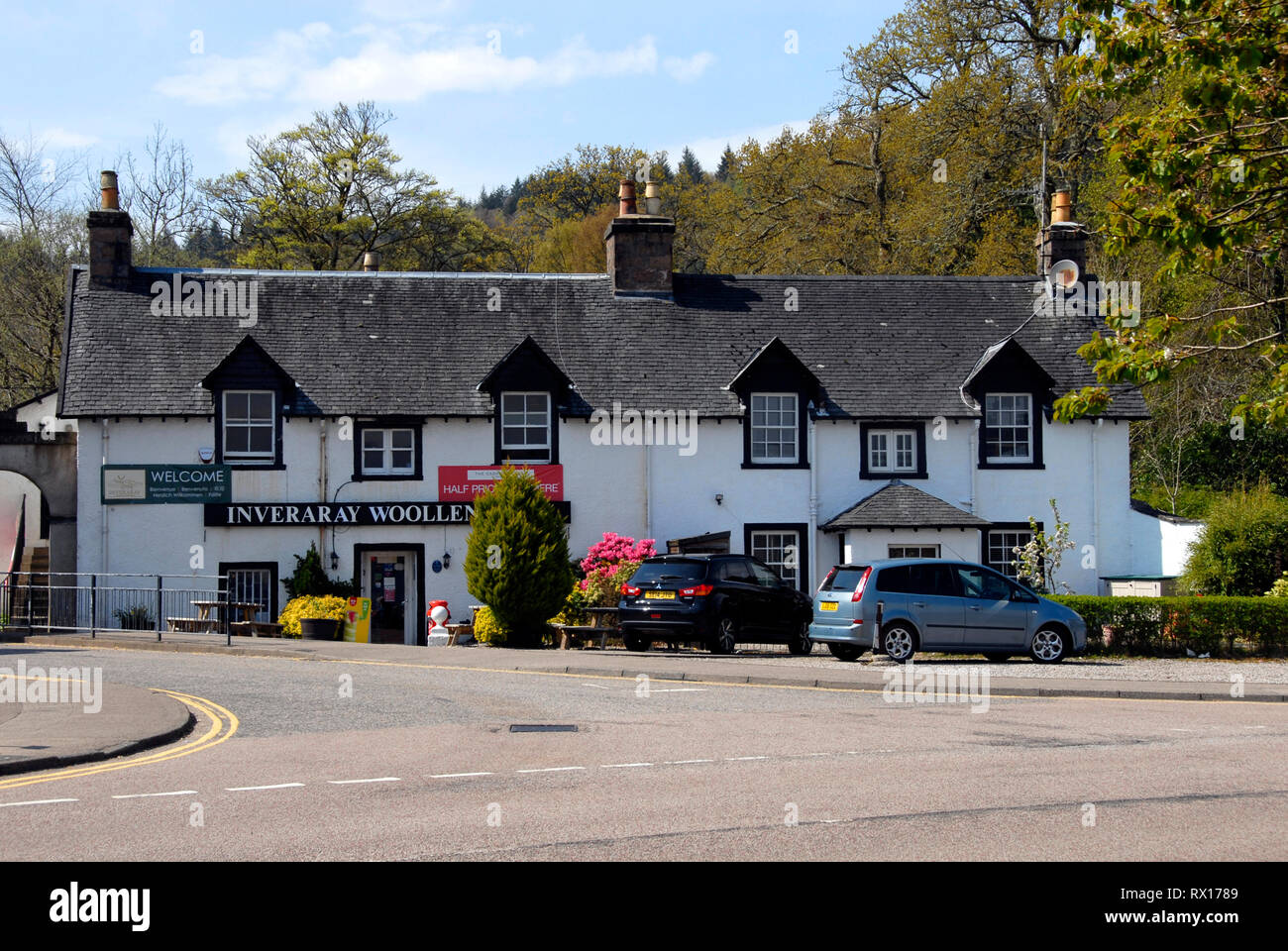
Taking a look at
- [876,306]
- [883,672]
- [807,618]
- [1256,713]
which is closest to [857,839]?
[1256,713]

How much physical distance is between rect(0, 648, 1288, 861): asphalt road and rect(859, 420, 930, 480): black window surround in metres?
14.3

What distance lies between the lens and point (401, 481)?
30.3m

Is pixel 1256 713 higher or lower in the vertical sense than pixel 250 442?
lower

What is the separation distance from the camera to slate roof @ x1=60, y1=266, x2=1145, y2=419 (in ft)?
99.8

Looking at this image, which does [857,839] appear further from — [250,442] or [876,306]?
[876,306]

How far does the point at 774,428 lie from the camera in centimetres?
3156

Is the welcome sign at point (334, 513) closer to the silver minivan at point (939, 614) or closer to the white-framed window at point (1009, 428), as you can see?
the silver minivan at point (939, 614)

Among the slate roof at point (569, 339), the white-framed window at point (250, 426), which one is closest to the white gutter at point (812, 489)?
Answer: the slate roof at point (569, 339)

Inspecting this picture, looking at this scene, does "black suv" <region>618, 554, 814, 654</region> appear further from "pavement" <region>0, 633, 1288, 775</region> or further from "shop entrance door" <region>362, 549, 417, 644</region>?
"shop entrance door" <region>362, 549, 417, 644</region>

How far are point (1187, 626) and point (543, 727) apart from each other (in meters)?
15.5

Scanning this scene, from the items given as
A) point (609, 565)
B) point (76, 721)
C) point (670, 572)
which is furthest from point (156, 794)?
point (609, 565)

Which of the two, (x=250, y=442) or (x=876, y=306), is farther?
(x=876, y=306)

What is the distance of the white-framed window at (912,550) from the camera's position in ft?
101
